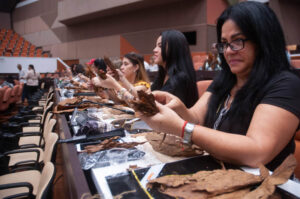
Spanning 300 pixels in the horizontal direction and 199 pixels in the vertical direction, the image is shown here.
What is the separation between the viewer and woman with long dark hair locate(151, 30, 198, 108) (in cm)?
173

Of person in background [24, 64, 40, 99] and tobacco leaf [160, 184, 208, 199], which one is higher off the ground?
person in background [24, 64, 40, 99]

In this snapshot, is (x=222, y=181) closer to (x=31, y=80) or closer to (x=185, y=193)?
(x=185, y=193)

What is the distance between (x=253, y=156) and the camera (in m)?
0.71

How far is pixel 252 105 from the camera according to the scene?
0.89 meters

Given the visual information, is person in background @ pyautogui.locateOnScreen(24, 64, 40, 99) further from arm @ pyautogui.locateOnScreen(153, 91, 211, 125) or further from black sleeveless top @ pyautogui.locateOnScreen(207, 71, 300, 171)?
black sleeveless top @ pyautogui.locateOnScreen(207, 71, 300, 171)

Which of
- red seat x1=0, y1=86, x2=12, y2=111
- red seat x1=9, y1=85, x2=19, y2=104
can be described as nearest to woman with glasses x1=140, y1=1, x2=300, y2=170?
red seat x1=0, y1=86, x2=12, y2=111

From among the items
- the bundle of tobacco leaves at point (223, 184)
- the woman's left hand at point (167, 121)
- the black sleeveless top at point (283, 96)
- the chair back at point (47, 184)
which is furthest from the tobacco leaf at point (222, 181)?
the chair back at point (47, 184)

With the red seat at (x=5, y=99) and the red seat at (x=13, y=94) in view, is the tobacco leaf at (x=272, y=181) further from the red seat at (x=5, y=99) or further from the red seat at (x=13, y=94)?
the red seat at (x=13, y=94)

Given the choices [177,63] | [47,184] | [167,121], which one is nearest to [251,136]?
[167,121]

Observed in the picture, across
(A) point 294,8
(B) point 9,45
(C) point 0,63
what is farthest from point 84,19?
(A) point 294,8

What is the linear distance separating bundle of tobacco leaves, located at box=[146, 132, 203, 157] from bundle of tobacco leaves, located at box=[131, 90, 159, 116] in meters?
0.17

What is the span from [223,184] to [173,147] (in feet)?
1.00

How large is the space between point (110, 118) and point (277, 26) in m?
1.03

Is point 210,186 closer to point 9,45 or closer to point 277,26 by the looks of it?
point 277,26
